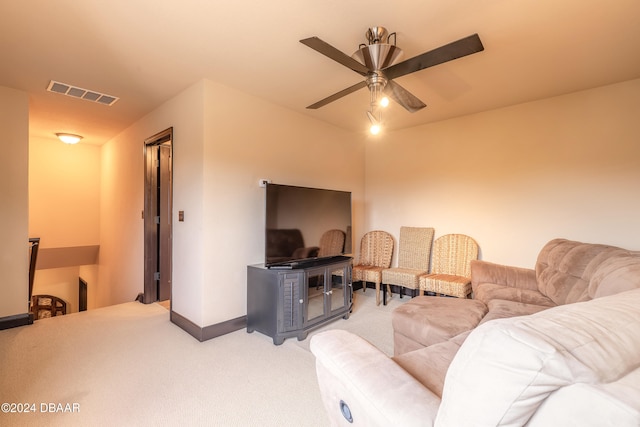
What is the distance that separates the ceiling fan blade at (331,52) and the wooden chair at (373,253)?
2771 mm

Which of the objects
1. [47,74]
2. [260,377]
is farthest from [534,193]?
[47,74]

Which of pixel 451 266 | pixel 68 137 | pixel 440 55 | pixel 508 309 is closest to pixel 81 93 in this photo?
pixel 68 137

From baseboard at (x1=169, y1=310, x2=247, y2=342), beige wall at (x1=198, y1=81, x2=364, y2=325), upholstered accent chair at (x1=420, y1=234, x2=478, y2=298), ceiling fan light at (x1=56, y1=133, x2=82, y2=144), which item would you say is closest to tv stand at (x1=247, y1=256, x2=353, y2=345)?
baseboard at (x1=169, y1=310, x2=247, y2=342)

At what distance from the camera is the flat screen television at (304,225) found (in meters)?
2.88

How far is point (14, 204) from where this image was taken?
9.96 ft

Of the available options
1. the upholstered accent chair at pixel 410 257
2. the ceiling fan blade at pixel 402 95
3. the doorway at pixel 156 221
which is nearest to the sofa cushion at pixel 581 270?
the upholstered accent chair at pixel 410 257

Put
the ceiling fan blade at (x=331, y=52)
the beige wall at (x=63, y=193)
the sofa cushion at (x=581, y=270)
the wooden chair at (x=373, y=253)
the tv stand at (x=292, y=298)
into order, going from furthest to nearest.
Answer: the beige wall at (x=63, y=193)
the wooden chair at (x=373, y=253)
the tv stand at (x=292, y=298)
the sofa cushion at (x=581, y=270)
the ceiling fan blade at (x=331, y=52)

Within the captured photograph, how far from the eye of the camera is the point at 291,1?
1.72 metres

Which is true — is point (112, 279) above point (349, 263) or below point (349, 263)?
below

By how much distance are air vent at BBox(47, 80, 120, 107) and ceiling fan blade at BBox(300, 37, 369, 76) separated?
2.77m

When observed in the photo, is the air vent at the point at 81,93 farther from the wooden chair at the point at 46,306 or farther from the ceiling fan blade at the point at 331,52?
the wooden chair at the point at 46,306

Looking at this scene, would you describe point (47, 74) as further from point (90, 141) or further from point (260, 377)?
point (260, 377)

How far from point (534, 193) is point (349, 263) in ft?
7.53

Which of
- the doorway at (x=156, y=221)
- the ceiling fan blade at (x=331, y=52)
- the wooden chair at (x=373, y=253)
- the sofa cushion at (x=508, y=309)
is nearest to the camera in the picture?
the ceiling fan blade at (x=331, y=52)
